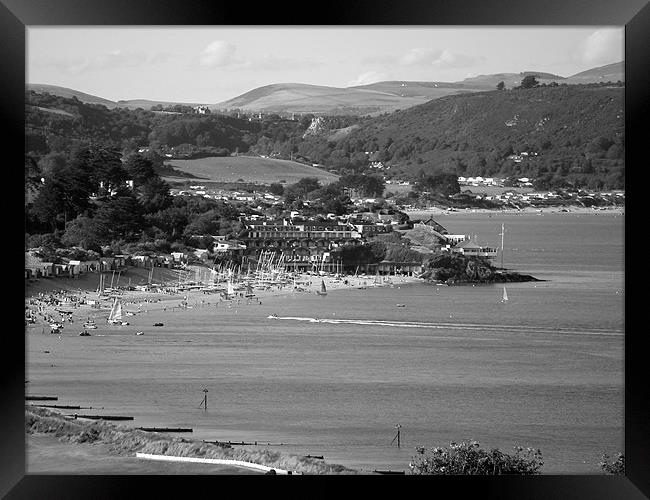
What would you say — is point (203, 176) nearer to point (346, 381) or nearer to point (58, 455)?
point (346, 381)

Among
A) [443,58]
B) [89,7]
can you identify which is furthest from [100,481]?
[443,58]

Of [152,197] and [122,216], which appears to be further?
[152,197]

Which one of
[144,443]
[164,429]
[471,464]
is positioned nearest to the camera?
[471,464]

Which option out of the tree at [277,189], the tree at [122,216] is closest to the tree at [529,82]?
the tree at [277,189]

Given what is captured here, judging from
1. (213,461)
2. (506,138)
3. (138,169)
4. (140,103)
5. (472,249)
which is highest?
(140,103)

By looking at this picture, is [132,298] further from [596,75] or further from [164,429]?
[596,75]

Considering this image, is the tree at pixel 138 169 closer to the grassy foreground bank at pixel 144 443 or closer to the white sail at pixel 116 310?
the white sail at pixel 116 310

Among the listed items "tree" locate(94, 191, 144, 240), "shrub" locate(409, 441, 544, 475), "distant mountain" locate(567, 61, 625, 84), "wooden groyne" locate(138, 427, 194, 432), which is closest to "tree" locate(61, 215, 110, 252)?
"tree" locate(94, 191, 144, 240)

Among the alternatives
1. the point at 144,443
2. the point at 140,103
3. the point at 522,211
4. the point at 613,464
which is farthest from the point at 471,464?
the point at 140,103
